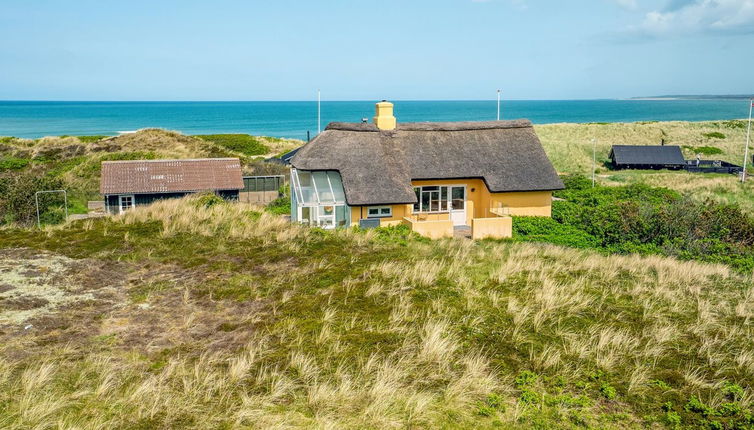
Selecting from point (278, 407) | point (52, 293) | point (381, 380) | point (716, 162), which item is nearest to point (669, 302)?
point (381, 380)

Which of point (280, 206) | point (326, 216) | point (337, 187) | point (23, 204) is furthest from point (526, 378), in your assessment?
point (23, 204)

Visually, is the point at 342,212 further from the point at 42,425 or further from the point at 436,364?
the point at 42,425

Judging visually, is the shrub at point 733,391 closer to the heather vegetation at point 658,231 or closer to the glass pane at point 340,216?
the heather vegetation at point 658,231

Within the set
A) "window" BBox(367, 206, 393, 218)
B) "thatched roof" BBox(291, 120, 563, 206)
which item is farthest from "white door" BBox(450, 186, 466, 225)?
"window" BBox(367, 206, 393, 218)

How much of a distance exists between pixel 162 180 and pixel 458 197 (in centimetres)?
1478

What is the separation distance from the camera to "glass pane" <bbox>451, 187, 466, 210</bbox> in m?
25.2

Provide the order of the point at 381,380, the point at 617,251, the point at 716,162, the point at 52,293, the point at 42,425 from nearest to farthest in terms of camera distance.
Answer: the point at 42,425 → the point at 381,380 → the point at 52,293 → the point at 617,251 → the point at 716,162

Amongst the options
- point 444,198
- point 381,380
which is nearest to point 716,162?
point 444,198

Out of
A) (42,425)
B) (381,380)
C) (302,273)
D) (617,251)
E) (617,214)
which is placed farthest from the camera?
(617,214)

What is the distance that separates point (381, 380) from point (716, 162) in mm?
49982

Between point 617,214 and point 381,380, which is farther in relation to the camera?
point 617,214

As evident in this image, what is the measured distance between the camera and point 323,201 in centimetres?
2316

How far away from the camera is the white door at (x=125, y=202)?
27.5 metres

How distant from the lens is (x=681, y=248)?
2002 centimetres
